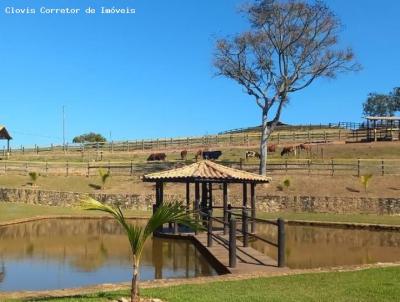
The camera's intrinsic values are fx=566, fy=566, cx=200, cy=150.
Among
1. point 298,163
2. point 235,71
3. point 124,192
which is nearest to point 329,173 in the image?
point 298,163

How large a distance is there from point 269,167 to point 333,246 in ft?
71.4

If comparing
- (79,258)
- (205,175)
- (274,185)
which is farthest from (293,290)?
(274,185)

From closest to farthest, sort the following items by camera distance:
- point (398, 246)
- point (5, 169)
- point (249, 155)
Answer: point (398, 246) → point (5, 169) → point (249, 155)

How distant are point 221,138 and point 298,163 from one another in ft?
82.5

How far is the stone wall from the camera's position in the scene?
1205 inches

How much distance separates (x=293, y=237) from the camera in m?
21.7

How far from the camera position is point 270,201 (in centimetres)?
3300

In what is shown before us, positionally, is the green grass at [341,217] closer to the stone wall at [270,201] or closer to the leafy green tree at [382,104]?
the stone wall at [270,201]

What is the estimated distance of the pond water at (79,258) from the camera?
42.9ft

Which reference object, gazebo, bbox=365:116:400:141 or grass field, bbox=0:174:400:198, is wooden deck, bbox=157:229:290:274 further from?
gazebo, bbox=365:116:400:141

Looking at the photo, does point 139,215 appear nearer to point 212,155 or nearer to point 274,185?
point 274,185

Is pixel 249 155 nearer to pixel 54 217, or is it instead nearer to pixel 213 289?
pixel 54 217

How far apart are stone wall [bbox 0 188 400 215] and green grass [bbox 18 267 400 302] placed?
19822mm

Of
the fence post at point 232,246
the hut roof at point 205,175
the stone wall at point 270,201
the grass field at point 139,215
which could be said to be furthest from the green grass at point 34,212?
the fence post at point 232,246
